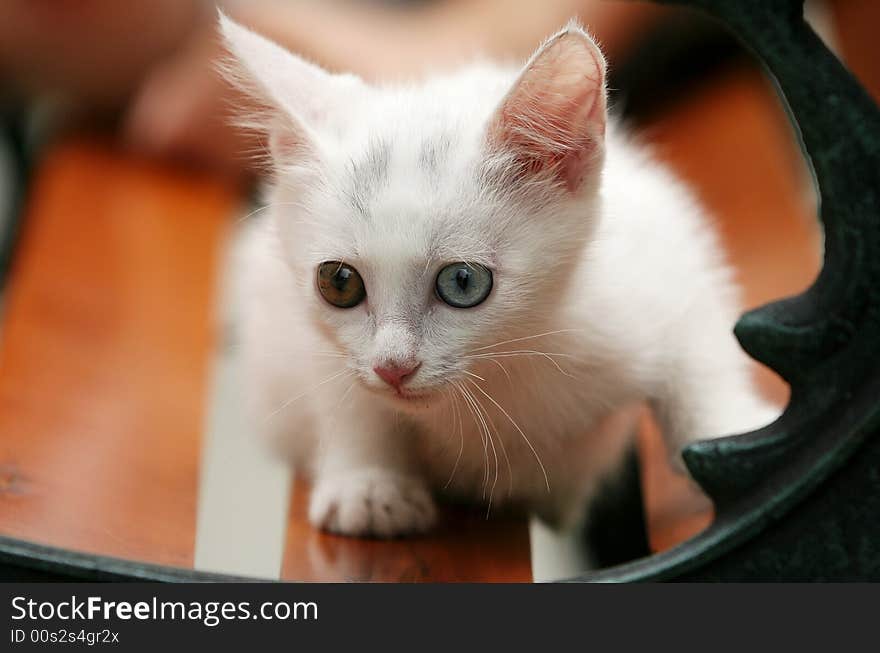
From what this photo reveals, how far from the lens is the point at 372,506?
1.29 meters

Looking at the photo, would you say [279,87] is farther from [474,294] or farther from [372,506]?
[372,506]

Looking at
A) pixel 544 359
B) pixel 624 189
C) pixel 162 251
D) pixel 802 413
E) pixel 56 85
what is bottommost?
pixel 802 413

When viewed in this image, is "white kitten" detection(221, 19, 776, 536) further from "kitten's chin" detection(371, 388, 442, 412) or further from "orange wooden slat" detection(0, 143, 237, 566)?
"orange wooden slat" detection(0, 143, 237, 566)

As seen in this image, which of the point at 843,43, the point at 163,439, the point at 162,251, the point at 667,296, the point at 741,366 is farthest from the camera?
the point at 162,251

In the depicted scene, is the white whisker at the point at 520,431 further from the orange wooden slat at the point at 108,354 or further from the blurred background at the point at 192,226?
the orange wooden slat at the point at 108,354

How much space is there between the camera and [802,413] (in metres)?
1.00

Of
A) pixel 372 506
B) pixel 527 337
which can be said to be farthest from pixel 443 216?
pixel 372 506

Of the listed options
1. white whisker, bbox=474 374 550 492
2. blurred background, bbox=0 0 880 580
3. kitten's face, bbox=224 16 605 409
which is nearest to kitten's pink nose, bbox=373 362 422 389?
kitten's face, bbox=224 16 605 409

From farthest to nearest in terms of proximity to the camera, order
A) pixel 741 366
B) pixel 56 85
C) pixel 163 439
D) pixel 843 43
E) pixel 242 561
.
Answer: pixel 56 85 < pixel 843 43 < pixel 163 439 < pixel 741 366 < pixel 242 561

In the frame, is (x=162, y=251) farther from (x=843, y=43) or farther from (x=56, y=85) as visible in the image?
(x=843, y=43)

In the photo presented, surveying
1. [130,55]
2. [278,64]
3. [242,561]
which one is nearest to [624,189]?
[278,64]

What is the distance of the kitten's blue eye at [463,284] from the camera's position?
1.10 m

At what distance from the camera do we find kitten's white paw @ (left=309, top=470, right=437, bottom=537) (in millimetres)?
1287

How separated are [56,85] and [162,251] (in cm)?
75
